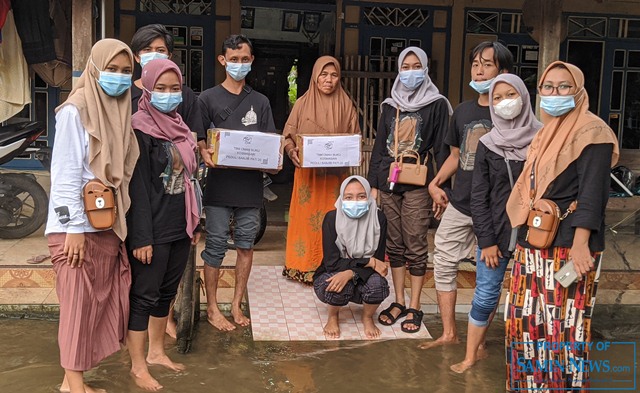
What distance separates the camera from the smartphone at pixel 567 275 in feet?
10.8

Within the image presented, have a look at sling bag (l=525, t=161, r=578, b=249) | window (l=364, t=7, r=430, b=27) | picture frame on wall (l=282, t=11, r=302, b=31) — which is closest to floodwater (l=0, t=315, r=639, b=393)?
sling bag (l=525, t=161, r=578, b=249)

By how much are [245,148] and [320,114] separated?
86 centimetres

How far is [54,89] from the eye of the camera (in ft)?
26.5

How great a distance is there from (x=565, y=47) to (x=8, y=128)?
631 centimetres

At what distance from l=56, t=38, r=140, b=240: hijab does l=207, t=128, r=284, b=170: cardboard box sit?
948mm

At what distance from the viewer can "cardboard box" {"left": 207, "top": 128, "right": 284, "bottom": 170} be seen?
4.36 meters

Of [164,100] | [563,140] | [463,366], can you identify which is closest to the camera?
[563,140]

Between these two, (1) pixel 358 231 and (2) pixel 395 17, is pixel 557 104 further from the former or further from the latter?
(2) pixel 395 17

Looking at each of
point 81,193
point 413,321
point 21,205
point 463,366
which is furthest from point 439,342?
point 21,205

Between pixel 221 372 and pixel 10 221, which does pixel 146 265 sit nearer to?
pixel 221 372

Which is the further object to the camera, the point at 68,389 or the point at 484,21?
the point at 484,21

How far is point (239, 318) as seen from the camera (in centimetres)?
487

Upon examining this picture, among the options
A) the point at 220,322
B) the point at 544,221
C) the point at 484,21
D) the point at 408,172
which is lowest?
the point at 220,322

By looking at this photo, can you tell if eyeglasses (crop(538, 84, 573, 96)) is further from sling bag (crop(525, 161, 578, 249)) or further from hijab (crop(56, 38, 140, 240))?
hijab (crop(56, 38, 140, 240))
